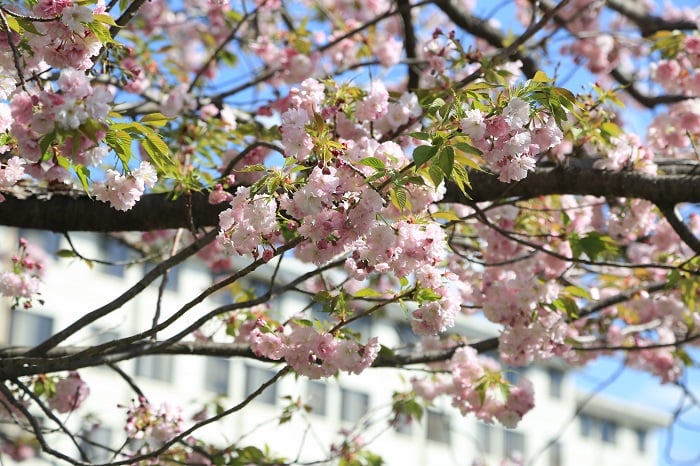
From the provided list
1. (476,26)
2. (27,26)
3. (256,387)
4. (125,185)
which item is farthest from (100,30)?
(256,387)

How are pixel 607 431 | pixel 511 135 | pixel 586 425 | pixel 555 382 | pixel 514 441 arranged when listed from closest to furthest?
pixel 511 135 → pixel 514 441 → pixel 555 382 → pixel 586 425 → pixel 607 431

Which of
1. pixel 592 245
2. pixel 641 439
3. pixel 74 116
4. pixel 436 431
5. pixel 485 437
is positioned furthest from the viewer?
pixel 641 439

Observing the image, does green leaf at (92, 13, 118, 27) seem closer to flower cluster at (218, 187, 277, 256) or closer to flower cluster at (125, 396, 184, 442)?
flower cluster at (218, 187, 277, 256)

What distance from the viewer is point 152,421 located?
4.12 metres

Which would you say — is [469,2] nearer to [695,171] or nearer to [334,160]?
[695,171]

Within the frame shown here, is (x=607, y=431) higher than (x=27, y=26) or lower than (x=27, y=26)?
lower

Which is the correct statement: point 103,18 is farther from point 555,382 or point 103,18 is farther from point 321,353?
point 555,382

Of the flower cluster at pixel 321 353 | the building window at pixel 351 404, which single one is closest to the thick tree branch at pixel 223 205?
the flower cluster at pixel 321 353

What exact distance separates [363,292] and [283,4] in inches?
111

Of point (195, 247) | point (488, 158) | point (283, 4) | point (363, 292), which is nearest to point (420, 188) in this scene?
point (488, 158)

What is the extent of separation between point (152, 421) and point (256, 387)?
23.1m

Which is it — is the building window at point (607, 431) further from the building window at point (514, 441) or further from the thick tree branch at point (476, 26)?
the thick tree branch at point (476, 26)

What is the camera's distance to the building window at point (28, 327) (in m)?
23.2

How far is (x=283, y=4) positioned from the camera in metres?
5.82
